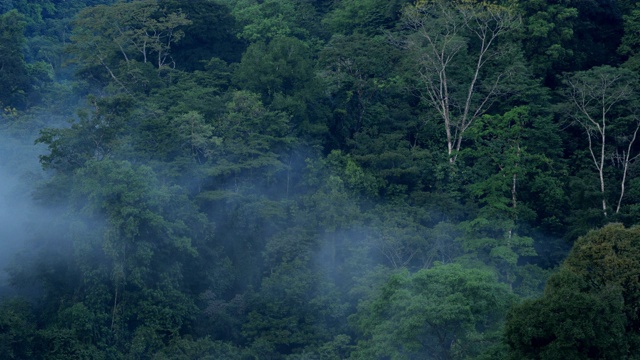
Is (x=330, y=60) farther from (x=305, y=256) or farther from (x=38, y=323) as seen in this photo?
(x=38, y=323)

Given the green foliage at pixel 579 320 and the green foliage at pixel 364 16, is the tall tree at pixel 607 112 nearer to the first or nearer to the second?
the green foliage at pixel 364 16

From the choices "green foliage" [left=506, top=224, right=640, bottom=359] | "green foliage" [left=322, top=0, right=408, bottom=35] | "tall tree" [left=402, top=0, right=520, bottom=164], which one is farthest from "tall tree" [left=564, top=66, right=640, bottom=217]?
"green foliage" [left=506, top=224, right=640, bottom=359]

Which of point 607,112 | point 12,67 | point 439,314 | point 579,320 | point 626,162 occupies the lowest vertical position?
point 439,314

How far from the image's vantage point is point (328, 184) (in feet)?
73.4

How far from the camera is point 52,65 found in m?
A: 34.4

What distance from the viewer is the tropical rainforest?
17344mm

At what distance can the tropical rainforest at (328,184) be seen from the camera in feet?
56.9

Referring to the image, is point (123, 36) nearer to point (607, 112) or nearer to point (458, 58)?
point (458, 58)

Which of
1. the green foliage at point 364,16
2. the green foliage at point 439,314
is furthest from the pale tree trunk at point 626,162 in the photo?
the green foliage at point 364,16

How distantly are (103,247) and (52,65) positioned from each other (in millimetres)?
17375

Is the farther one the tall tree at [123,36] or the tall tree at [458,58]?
the tall tree at [123,36]

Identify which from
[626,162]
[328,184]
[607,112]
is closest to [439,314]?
[328,184]

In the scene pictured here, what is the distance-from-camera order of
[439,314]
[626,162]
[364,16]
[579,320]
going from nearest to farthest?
1. [579,320]
2. [439,314]
3. [626,162]
4. [364,16]

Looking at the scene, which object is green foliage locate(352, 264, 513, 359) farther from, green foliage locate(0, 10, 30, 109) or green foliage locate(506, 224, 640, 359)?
green foliage locate(0, 10, 30, 109)
